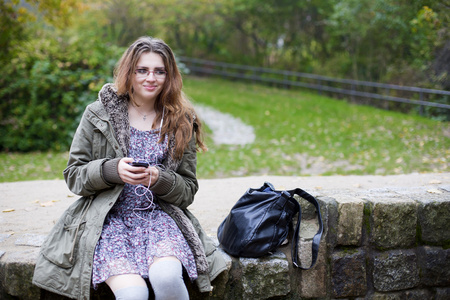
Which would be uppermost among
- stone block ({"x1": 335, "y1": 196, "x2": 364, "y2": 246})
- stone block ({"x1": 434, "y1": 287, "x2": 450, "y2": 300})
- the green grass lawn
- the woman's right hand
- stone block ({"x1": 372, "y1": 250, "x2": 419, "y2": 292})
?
the woman's right hand

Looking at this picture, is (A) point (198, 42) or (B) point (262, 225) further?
(A) point (198, 42)

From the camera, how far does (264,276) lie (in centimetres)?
271

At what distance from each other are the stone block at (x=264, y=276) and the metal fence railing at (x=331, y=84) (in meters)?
10.6

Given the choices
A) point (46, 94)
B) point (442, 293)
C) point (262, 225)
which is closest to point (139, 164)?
point (262, 225)

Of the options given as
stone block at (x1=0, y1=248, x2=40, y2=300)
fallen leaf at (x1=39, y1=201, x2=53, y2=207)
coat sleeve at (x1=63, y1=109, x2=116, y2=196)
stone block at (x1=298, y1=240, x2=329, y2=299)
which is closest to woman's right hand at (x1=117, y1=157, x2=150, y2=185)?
coat sleeve at (x1=63, y1=109, x2=116, y2=196)

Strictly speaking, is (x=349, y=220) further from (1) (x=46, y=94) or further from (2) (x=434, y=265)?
(1) (x=46, y=94)

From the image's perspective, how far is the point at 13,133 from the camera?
380 inches

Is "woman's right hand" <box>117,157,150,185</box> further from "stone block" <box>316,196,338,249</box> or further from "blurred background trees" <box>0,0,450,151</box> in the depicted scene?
"blurred background trees" <box>0,0,450,151</box>

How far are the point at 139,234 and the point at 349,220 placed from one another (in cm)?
133

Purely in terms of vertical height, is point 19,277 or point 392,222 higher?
point 392,222

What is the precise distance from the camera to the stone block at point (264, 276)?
2.68 m

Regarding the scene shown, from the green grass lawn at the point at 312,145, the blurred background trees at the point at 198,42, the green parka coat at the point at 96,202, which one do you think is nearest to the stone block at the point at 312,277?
the green parka coat at the point at 96,202

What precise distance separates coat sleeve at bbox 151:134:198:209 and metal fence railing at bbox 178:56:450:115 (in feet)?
35.3

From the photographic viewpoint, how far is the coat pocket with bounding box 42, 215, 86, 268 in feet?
7.61
